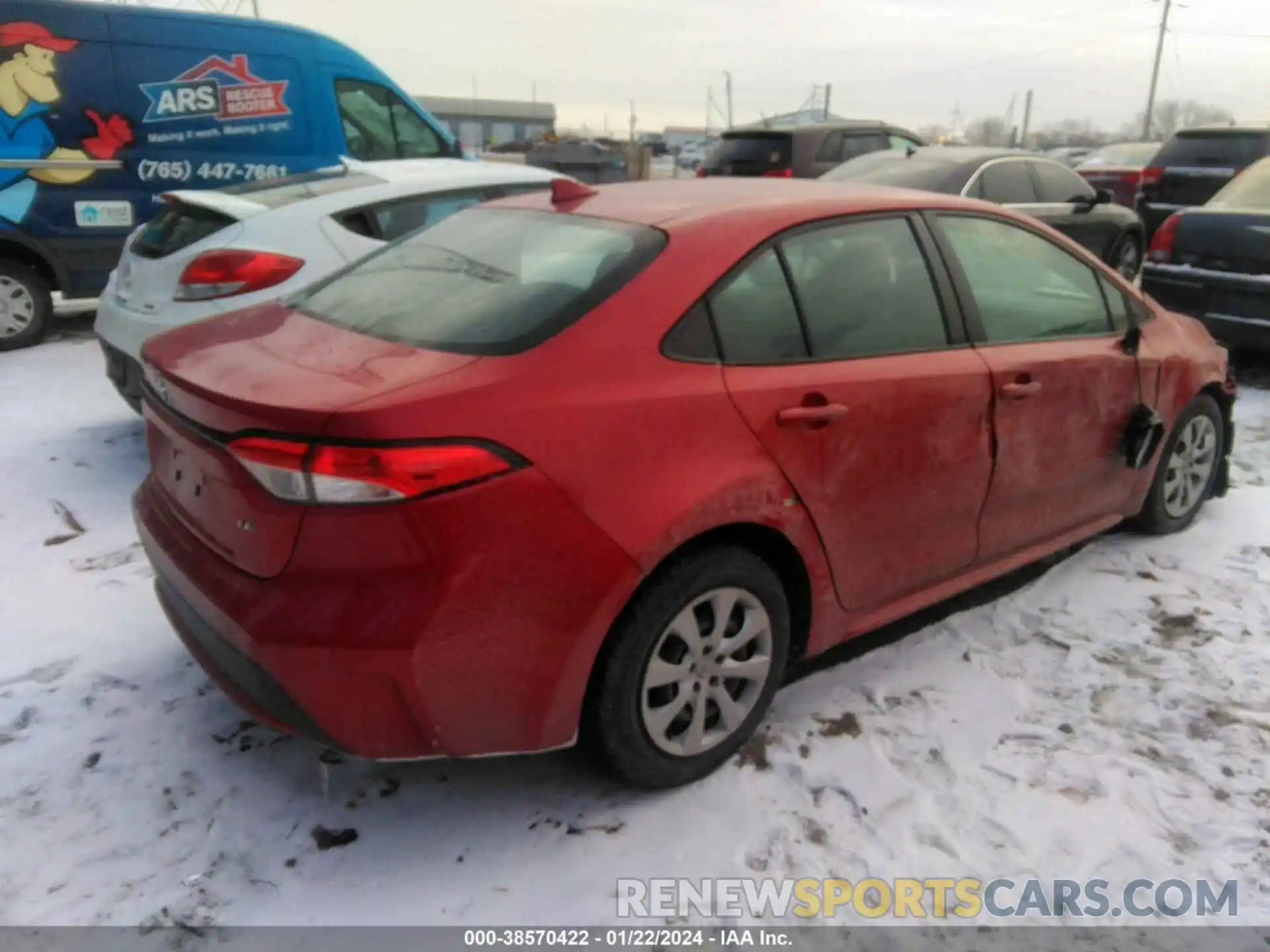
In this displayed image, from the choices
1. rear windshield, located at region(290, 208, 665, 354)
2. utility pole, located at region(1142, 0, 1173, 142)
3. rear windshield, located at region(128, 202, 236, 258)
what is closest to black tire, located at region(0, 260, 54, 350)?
rear windshield, located at region(128, 202, 236, 258)

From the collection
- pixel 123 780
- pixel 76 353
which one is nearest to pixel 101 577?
pixel 123 780

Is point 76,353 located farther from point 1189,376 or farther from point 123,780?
point 1189,376

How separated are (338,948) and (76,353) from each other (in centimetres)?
630

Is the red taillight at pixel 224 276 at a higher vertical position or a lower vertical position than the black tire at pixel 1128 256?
higher

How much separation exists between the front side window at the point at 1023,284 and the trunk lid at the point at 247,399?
1.86 metres

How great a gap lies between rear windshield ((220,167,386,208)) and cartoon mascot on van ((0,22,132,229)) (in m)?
2.61

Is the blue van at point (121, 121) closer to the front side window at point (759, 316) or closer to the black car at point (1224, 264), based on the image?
the front side window at point (759, 316)

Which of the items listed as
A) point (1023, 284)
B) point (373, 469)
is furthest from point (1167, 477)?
point (373, 469)

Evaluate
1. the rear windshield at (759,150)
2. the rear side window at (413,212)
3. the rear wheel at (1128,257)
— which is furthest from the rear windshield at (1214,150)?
the rear side window at (413,212)

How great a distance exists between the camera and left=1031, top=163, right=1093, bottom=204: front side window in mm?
8414

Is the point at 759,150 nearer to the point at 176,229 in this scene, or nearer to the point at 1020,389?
the point at 176,229

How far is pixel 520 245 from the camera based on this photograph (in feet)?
9.46

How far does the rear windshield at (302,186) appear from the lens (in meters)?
5.07

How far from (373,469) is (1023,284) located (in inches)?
97.2
